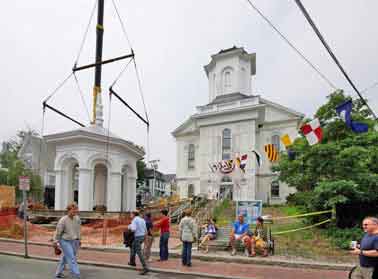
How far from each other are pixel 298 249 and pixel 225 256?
3.01 m

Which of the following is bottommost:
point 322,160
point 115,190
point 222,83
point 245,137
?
point 115,190

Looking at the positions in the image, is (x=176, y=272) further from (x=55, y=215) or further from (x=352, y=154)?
(x=55, y=215)

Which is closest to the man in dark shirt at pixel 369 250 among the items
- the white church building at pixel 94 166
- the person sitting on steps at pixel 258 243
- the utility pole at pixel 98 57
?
the person sitting on steps at pixel 258 243

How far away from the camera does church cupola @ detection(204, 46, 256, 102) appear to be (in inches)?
1715

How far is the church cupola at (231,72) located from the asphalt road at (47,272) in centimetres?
3546

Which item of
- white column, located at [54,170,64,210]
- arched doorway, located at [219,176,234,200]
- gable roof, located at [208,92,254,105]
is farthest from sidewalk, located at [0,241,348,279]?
gable roof, located at [208,92,254,105]

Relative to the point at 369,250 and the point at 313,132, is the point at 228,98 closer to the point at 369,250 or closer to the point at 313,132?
the point at 313,132

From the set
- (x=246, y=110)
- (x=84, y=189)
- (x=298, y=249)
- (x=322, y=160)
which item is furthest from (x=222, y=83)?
(x=298, y=249)

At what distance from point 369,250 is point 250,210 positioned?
32.9ft

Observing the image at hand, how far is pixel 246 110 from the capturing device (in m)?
40.2

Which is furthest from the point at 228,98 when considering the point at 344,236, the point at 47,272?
the point at 47,272

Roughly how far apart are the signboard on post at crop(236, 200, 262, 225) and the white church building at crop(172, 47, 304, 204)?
24.2m

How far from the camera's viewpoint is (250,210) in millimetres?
15094

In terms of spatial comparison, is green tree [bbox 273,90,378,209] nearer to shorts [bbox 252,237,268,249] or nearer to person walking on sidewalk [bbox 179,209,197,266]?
shorts [bbox 252,237,268,249]
